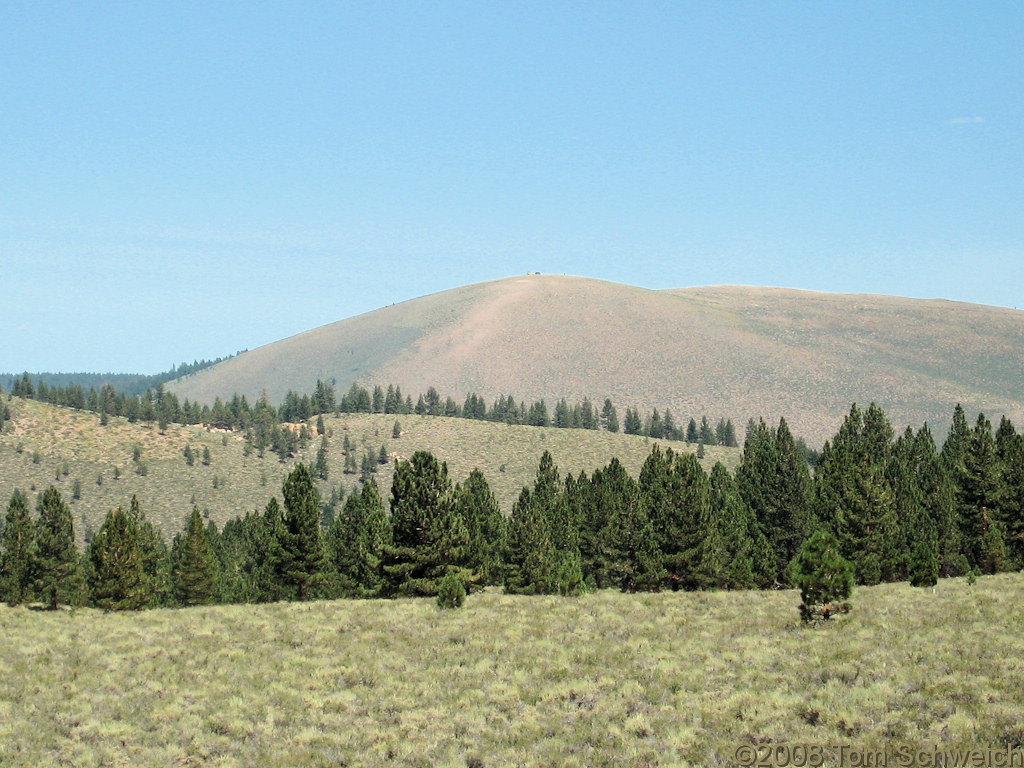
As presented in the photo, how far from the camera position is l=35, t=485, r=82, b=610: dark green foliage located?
217 ft

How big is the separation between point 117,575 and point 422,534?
1887cm

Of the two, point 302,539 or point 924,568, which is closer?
point 924,568

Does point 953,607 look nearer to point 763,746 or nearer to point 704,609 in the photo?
point 704,609

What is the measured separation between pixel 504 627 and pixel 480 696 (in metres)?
11.2

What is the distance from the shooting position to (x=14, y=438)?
582ft

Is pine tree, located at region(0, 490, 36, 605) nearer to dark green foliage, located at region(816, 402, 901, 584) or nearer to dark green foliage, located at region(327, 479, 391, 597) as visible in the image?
dark green foliage, located at region(327, 479, 391, 597)

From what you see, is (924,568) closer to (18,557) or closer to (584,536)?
(584,536)

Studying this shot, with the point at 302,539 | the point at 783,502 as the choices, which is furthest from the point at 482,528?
the point at 783,502

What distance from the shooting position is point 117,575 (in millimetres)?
56312

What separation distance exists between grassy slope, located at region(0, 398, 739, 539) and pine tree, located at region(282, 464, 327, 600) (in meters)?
92.1

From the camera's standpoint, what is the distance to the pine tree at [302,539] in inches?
2366

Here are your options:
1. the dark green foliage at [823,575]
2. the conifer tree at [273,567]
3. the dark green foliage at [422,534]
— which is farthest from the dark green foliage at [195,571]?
the dark green foliage at [823,575]

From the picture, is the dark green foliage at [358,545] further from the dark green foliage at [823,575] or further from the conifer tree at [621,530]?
the dark green foliage at [823,575]

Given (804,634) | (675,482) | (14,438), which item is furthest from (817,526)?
(14,438)
